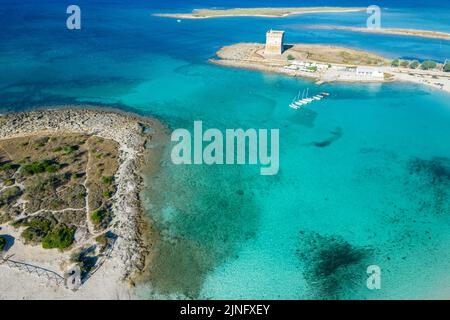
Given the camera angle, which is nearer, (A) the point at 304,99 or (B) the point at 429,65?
(A) the point at 304,99

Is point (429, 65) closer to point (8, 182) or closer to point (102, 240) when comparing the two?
point (102, 240)

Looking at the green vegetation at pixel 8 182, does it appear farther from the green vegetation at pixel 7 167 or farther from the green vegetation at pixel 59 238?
the green vegetation at pixel 59 238

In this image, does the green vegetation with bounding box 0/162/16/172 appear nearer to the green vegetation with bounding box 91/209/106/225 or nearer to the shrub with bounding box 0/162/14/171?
the shrub with bounding box 0/162/14/171

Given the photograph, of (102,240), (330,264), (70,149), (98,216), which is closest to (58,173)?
(70,149)

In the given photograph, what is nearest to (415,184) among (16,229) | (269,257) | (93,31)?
(269,257)

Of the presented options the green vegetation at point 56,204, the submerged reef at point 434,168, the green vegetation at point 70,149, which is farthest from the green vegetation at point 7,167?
the submerged reef at point 434,168


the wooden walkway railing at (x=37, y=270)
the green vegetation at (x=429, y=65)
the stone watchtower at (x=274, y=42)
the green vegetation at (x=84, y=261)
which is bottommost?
the wooden walkway railing at (x=37, y=270)
